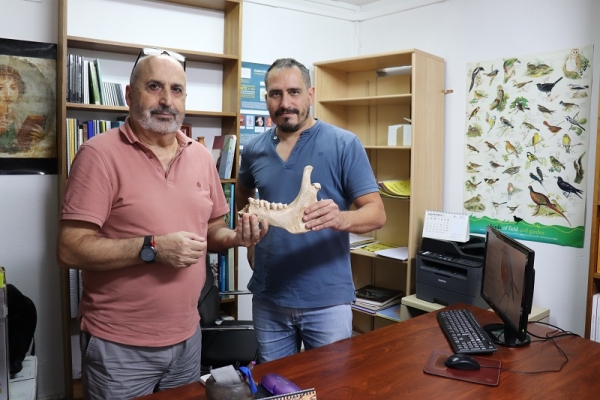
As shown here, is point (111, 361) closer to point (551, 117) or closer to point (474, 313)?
point (474, 313)

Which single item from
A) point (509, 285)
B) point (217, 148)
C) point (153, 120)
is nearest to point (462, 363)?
point (509, 285)

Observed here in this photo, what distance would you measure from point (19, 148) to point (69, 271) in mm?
764

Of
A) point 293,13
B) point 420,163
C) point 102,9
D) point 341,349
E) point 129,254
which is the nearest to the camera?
point 129,254

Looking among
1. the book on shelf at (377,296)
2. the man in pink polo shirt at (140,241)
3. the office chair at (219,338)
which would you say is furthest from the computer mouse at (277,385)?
the book on shelf at (377,296)

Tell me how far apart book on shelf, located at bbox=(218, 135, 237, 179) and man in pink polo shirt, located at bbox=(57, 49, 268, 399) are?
1542 millimetres

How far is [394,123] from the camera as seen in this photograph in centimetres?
382

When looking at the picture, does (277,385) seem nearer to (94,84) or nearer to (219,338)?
(219,338)

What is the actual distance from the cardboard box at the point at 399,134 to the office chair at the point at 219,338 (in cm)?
159

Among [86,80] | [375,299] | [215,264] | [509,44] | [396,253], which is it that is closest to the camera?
[86,80]

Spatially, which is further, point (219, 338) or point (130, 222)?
point (219, 338)

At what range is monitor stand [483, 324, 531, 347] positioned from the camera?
1.71 meters

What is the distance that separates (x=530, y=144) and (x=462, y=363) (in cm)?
201

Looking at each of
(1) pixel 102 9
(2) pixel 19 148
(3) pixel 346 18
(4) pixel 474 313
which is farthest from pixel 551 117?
(2) pixel 19 148

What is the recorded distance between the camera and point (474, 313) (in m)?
2.07
